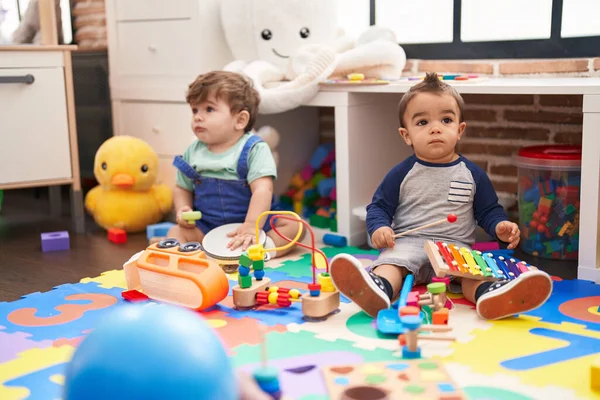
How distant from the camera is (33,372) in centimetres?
134

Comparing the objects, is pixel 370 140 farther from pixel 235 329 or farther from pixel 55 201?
pixel 55 201

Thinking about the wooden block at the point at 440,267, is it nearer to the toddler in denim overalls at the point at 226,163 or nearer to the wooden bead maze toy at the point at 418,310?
the wooden bead maze toy at the point at 418,310

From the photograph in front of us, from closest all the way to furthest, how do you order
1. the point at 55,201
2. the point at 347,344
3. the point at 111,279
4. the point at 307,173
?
the point at 347,344
the point at 111,279
the point at 307,173
the point at 55,201

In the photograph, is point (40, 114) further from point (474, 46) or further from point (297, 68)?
point (474, 46)

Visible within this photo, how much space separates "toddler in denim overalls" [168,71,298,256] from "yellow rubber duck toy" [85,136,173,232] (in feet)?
0.88

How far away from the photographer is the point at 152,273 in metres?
1.70

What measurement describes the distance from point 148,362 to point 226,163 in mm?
1354

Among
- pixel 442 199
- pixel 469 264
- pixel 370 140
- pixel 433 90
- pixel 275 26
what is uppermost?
pixel 275 26

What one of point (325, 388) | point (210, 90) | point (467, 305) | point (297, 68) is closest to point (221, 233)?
point (210, 90)

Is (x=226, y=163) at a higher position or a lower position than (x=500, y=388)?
higher

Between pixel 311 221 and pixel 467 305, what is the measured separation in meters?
0.91

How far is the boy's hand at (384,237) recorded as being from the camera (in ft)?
5.75

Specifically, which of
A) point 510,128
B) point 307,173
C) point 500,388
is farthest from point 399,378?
point 307,173

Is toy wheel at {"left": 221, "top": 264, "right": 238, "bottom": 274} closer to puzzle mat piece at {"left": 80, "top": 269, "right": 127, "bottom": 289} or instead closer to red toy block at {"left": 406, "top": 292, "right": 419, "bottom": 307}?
puzzle mat piece at {"left": 80, "top": 269, "right": 127, "bottom": 289}
